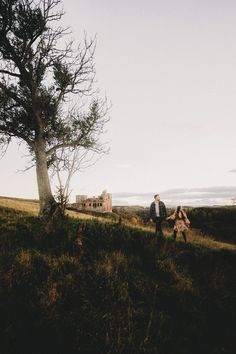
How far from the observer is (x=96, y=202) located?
220ft

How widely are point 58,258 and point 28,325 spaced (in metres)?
3.12

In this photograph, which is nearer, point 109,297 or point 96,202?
point 109,297

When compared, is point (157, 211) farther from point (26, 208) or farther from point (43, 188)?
point (26, 208)

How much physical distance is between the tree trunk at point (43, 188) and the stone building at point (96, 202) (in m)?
48.9

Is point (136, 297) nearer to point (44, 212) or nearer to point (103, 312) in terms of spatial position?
point (103, 312)

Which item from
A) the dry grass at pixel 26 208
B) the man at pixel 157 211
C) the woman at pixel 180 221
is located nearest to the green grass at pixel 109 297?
the man at pixel 157 211

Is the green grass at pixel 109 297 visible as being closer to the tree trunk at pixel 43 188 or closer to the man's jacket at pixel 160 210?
the man's jacket at pixel 160 210

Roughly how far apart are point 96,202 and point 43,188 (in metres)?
52.8

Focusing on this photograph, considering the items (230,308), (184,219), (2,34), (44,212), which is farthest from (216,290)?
(2,34)

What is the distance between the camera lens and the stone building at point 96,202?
64750 millimetres

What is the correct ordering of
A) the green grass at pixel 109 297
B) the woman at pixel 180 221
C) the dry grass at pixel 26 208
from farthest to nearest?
the dry grass at pixel 26 208 → the woman at pixel 180 221 → the green grass at pixel 109 297

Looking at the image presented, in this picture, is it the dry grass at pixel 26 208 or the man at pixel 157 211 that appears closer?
the man at pixel 157 211

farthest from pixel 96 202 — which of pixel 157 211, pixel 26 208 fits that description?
pixel 157 211

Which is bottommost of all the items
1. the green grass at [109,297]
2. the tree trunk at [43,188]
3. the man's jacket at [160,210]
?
the green grass at [109,297]
